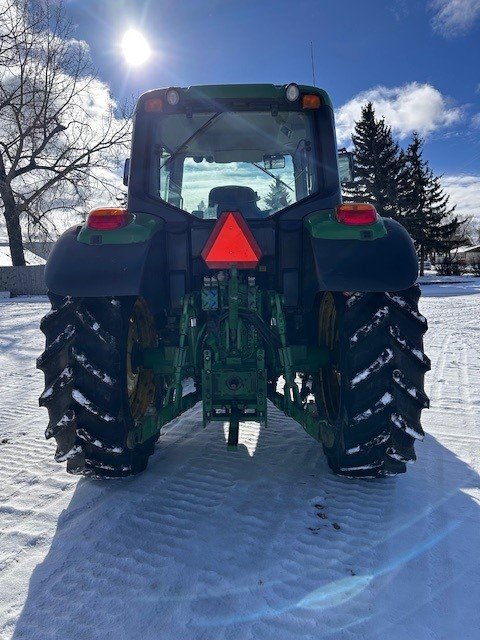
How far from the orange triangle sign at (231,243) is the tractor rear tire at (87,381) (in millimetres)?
622

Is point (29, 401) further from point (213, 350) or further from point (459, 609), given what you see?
point (459, 609)

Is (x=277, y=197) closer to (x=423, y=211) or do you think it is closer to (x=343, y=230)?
(x=343, y=230)

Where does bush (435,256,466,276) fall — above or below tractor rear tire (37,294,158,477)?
above

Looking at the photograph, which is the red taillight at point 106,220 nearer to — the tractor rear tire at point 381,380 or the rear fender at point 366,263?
the rear fender at point 366,263

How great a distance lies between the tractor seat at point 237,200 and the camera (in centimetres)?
310

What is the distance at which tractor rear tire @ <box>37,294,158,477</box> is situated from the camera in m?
2.50

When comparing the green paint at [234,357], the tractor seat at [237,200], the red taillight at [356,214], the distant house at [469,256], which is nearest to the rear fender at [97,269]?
the green paint at [234,357]

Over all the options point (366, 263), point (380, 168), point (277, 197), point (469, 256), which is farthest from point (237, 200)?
point (469, 256)

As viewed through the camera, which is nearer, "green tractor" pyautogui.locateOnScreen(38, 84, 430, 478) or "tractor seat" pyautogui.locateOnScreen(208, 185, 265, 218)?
"green tractor" pyautogui.locateOnScreen(38, 84, 430, 478)

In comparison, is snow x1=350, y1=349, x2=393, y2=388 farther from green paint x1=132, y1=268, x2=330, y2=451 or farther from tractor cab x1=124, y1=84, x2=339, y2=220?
tractor cab x1=124, y1=84, x2=339, y2=220

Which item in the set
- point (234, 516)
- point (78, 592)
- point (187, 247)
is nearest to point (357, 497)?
point (234, 516)

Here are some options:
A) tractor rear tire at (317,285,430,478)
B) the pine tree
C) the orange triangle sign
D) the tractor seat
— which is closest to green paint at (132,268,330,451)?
the orange triangle sign

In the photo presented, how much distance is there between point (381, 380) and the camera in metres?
2.44

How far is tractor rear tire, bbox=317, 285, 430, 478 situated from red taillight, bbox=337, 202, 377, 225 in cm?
40
